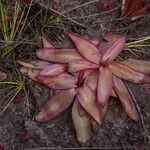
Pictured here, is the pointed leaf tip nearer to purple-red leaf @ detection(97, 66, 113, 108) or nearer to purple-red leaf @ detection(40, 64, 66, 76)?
purple-red leaf @ detection(40, 64, 66, 76)

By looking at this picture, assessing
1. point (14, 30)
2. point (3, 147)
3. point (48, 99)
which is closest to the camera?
point (3, 147)

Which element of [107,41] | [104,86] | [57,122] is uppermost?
[107,41]

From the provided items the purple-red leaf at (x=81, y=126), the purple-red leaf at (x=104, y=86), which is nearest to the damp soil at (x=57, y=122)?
the purple-red leaf at (x=81, y=126)

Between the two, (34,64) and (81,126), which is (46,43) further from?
(81,126)

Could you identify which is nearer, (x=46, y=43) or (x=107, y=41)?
(x=46, y=43)

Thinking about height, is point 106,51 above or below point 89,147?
Result: above

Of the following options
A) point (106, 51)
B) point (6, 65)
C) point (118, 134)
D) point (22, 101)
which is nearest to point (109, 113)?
point (118, 134)

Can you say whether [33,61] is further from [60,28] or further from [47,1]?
[47,1]

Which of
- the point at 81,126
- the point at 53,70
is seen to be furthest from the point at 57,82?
the point at 81,126
